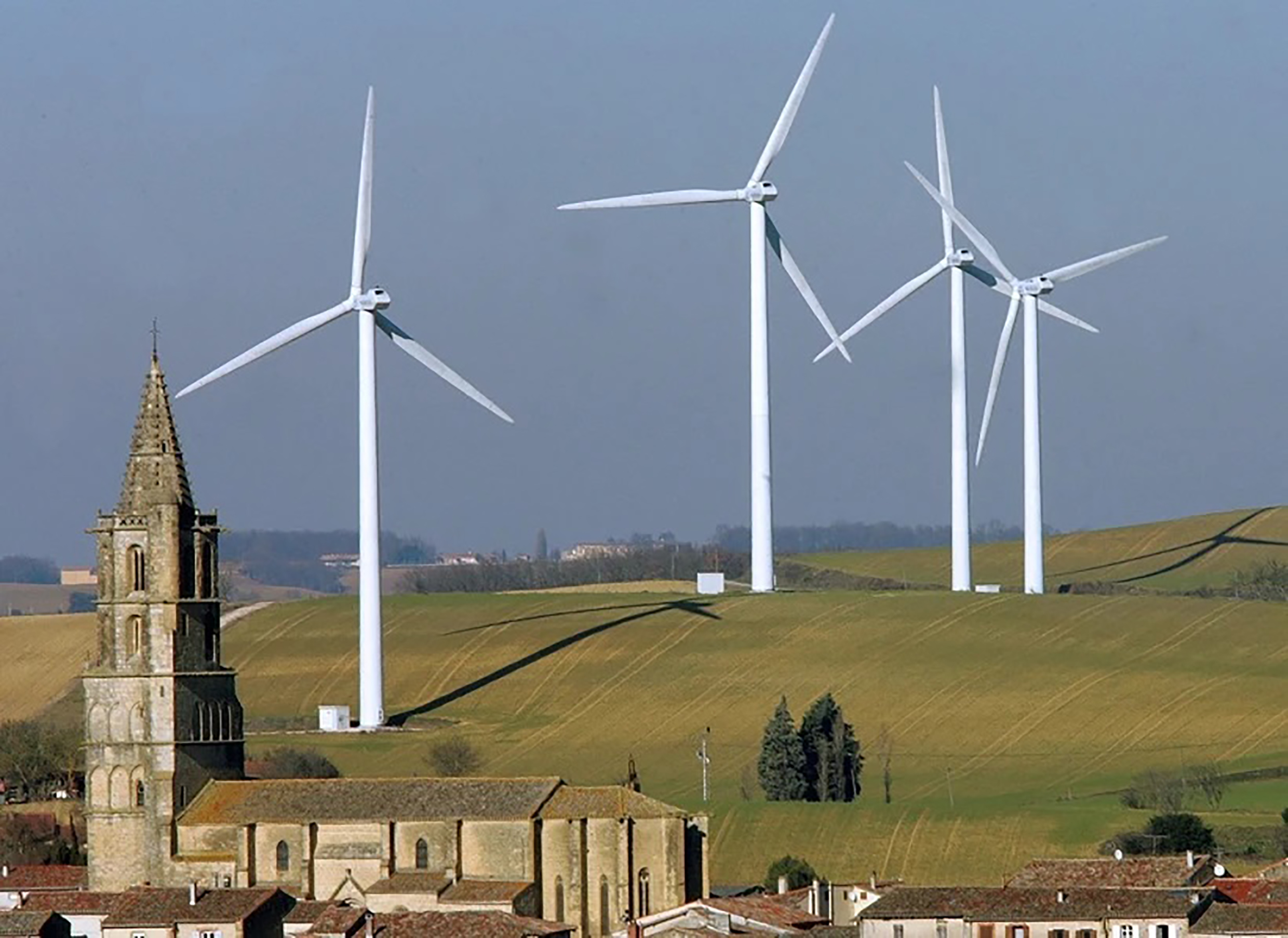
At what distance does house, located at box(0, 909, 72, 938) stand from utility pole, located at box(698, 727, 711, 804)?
107ft

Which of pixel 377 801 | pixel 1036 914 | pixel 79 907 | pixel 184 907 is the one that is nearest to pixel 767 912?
pixel 1036 914

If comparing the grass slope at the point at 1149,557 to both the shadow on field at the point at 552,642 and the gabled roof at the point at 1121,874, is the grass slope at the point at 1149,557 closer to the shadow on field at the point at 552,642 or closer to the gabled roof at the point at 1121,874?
the shadow on field at the point at 552,642

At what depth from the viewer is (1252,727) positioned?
126938 millimetres

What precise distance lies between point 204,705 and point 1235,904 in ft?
108

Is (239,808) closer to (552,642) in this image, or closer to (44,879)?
(44,879)

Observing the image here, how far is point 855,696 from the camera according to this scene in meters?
136

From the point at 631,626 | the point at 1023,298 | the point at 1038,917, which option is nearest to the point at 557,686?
the point at 631,626

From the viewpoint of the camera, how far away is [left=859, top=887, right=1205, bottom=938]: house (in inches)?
3135

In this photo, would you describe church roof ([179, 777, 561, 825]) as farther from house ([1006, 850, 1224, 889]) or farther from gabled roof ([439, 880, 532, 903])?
house ([1006, 850, 1224, 889])

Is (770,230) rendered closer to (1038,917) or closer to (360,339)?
(360,339)

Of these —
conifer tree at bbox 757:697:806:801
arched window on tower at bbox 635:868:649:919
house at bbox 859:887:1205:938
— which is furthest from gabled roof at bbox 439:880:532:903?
conifer tree at bbox 757:697:806:801

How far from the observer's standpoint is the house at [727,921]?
3292 inches

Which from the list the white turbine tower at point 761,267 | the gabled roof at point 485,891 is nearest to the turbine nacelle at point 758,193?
the white turbine tower at point 761,267

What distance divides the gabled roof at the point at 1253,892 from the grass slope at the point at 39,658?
70007mm
